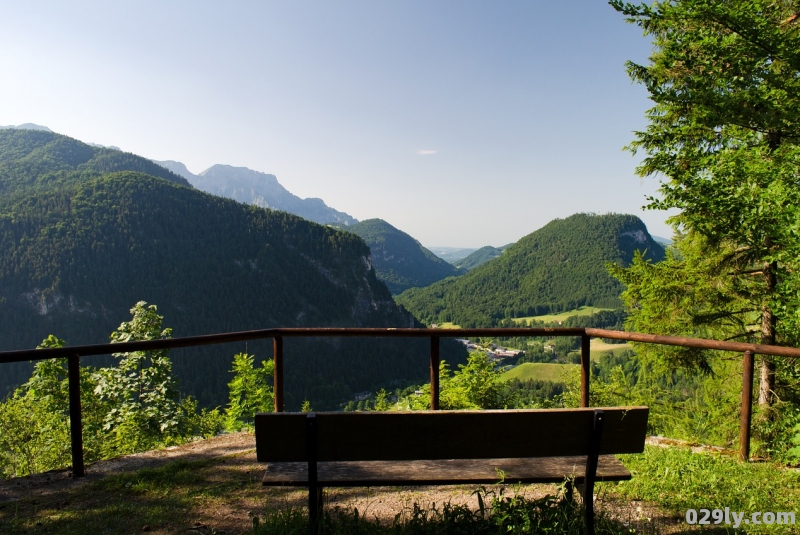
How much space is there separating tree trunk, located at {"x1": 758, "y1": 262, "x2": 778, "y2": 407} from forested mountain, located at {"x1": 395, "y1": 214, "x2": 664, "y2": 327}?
11849 centimetres

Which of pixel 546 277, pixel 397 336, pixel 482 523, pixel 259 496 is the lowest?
pixel 546 277

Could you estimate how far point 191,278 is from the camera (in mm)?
104375

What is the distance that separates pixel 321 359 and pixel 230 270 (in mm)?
36088

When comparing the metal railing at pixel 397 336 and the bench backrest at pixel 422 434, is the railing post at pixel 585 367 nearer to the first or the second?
the metal railing at pixel 397 336

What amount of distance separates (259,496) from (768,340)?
7.26 metres

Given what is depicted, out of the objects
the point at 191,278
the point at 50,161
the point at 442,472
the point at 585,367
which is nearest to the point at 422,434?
the point at 442,472

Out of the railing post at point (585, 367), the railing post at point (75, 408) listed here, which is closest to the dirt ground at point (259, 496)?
the railing post at point (75, 408)

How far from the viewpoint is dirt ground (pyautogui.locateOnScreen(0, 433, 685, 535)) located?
2.81 m

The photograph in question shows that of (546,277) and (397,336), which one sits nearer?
(397,336)

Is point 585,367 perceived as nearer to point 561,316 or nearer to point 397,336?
point 397,336

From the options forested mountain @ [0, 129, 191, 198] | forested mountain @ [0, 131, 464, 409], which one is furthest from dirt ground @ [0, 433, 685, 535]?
forested mountain @ [0, 129, 191, 198]

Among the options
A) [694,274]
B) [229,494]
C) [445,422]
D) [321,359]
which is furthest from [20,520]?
[321,359]

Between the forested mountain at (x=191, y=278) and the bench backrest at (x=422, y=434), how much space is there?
243 feet

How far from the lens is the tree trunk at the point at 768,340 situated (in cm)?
649
